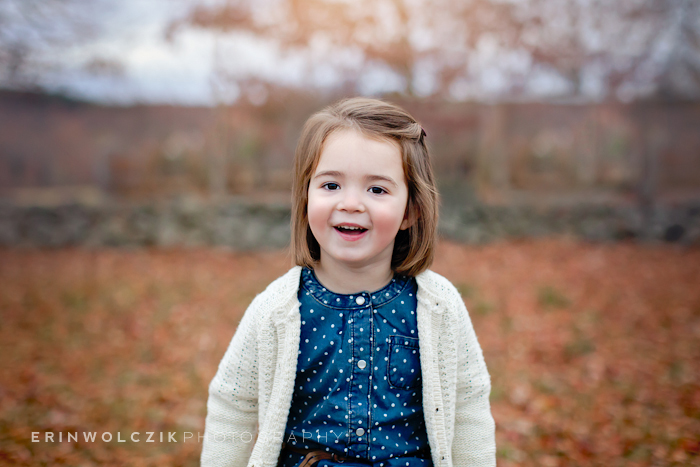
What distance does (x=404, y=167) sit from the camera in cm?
182

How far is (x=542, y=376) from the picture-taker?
4684 millimetres

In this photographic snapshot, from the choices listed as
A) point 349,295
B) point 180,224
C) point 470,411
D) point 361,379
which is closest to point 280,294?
point 349,295

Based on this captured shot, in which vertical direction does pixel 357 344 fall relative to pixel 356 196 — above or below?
below

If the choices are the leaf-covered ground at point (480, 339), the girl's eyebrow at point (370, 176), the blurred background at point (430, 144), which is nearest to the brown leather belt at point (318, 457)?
the girl's eyebrow at point (370, 176)

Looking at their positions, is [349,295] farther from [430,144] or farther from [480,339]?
[430,144]

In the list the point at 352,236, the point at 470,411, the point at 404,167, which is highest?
the point at 404,167

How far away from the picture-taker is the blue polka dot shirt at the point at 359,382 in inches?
70.3

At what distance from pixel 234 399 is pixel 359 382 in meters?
0.45

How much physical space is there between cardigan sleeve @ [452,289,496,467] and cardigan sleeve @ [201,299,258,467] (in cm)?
72

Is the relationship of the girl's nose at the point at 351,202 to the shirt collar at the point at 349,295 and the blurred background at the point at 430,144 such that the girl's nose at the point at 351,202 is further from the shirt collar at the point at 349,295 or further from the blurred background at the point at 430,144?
the blurred background at the point at 430,144

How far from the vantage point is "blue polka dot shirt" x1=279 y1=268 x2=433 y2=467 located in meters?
1.79

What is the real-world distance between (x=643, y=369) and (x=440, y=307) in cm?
377

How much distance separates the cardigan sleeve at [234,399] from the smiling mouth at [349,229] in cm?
40

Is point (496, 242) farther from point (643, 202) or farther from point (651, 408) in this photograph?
point (651, 408)
